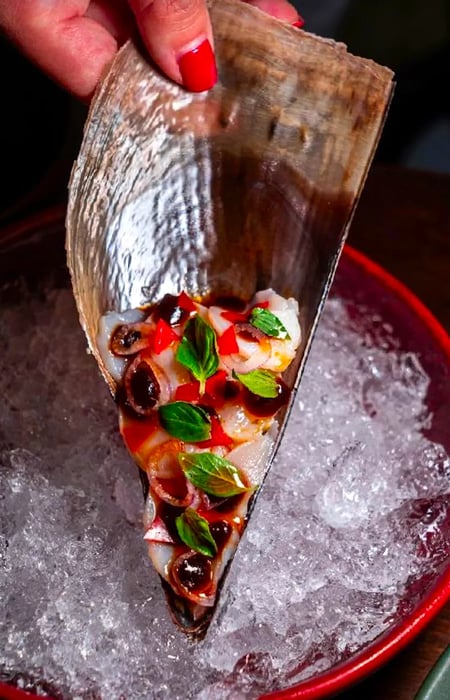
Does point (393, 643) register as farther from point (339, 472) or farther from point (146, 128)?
point (146, 128)

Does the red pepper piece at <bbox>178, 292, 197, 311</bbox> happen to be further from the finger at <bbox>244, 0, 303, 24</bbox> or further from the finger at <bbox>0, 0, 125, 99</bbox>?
the finger at <bbox>244, 0, 303, 24</bbox>

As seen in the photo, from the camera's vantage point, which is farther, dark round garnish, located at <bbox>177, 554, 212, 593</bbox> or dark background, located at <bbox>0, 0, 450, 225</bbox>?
dark background, located at <bbox>0, 0, 450, 225</bbox>

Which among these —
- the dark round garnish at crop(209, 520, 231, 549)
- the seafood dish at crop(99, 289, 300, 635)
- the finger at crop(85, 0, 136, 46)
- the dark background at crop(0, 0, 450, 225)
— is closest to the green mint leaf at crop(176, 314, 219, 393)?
the seafood dish at crop(99, 289, 300, 635)

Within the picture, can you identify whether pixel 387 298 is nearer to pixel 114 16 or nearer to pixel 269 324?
pixel 269 324

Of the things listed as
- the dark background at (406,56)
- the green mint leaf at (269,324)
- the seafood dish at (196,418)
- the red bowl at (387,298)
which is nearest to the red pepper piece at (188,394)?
the seafood dish at (196,418)

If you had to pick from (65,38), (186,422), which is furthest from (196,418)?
(65,38)
